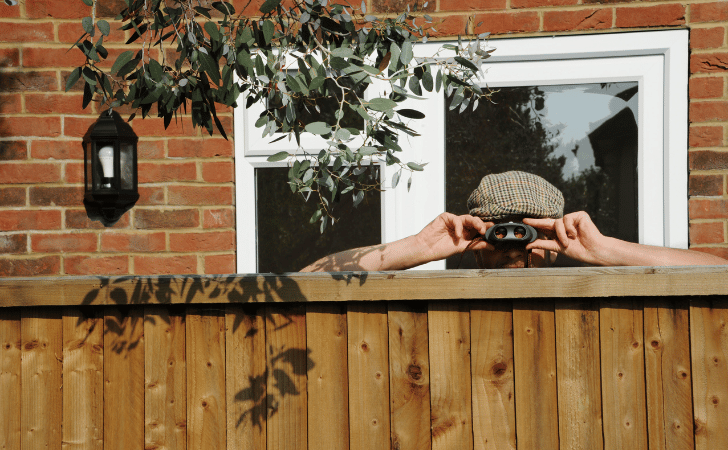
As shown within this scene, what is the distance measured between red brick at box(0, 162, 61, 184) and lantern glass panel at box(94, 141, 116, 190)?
26 centimetres

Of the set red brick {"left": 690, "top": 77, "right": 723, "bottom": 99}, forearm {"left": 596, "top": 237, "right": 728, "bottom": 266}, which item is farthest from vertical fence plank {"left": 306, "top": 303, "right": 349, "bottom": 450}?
red brick {"left": 690, "top": 77, "right": 723, "bottom": 99}

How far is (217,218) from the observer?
8.70ft

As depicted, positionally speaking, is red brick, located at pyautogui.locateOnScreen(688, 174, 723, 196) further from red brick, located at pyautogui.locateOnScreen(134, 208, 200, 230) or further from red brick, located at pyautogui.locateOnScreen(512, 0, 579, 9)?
red brick, located at pyautogui.locateOnScreen(134, 208, 200, 230)

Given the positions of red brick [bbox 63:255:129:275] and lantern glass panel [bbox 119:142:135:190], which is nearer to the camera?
lantern glass panel [bbox 119:142:135:190]

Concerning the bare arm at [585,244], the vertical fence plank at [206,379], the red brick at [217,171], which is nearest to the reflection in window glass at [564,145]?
the bare arm at [585,244]

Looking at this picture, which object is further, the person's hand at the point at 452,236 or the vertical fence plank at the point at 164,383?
the person's hand at the point at 452,236

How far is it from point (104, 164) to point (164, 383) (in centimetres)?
127

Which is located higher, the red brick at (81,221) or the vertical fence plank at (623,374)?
the red brick at (81,221)

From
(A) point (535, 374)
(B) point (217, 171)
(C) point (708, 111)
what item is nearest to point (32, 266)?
(B) point (217, 171)

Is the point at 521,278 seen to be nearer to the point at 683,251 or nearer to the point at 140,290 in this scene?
the point at 683,251

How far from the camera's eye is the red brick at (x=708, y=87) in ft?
8.18

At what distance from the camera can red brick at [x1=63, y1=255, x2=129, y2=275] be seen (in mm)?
2631

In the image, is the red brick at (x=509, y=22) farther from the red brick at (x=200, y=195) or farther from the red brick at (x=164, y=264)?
the red brick at (x=164, y=264)

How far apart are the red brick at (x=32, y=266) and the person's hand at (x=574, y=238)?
214 cm
